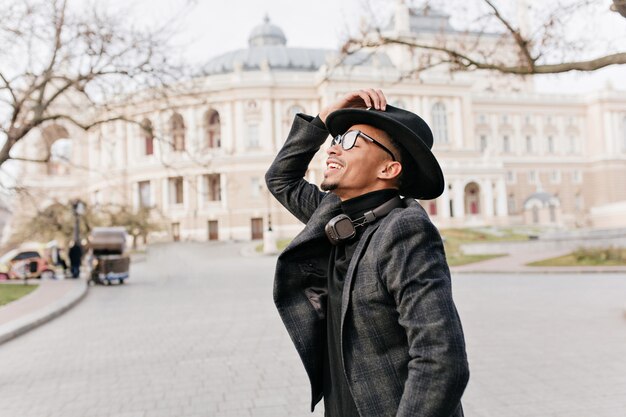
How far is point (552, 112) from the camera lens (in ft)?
256

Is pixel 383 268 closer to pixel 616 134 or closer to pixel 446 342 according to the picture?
pixel 446 342

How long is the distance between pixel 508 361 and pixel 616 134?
80071 millimetres

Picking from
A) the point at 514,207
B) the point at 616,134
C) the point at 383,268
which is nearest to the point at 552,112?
the point at 616,134

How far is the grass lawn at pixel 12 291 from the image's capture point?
1533cm

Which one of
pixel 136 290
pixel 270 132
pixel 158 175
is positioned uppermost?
pixel 270 132

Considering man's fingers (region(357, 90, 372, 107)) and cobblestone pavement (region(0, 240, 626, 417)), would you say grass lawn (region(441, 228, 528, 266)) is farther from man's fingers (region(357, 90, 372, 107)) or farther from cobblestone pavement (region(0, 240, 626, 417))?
man's fingers (region(357, 90, 372, 107))

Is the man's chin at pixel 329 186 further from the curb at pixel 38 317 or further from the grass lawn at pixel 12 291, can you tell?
the grass lawn at pixel 12 291

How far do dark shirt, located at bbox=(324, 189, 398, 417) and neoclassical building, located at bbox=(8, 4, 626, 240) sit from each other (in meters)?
51.0

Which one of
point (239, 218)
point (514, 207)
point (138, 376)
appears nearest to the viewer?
point (138, 376)

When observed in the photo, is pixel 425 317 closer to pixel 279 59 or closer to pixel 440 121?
pixel 440 121

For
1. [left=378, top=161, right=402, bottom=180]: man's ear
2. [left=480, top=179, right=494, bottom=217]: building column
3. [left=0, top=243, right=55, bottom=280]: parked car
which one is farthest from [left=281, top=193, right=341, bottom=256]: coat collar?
[left=480, top=179, right=494, bottom=217]: building column

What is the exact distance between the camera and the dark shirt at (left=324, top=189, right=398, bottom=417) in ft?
6.98

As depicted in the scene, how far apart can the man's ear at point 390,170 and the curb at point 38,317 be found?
9.37 m

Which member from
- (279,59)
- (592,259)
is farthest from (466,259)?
Result: (279,59)
